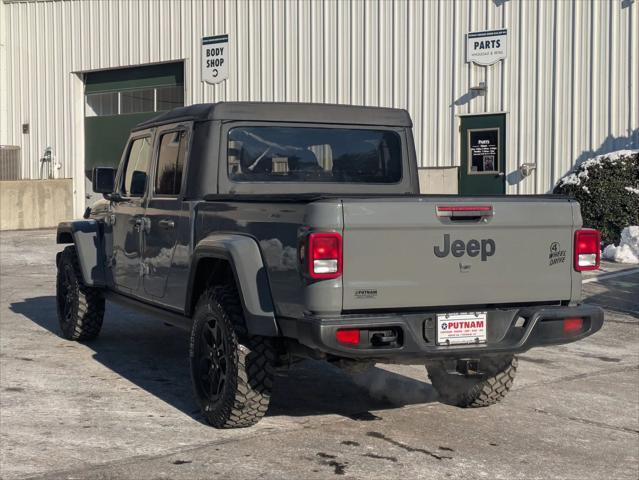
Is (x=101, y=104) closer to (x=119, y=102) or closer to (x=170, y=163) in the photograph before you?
(x=119, y=102)

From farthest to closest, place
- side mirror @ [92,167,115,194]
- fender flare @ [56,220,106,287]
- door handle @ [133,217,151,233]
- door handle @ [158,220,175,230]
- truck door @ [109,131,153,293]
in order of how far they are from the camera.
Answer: fender flare @ [56,220,106,287], side mirror @ [92,167,115,194], truck door @ [109,131,153,293], door handle @ [133,217,151,233], door handle @ [158,220,175,230]

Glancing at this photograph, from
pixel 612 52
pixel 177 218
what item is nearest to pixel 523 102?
pixel 612 52

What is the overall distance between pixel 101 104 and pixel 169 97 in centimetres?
293

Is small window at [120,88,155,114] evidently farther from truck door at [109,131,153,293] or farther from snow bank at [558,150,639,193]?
truck door at [109,131,153,293]

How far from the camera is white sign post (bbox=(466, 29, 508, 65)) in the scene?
19641mm

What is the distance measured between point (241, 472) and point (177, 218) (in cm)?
223

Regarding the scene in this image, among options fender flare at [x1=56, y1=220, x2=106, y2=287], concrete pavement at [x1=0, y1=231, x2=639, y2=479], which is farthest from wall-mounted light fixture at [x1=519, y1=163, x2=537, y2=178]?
fender flare at [x1=56, y1=220, x2=106, y2=287]

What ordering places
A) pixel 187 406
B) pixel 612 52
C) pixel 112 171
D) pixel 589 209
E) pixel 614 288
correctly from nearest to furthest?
pixel 187 406, pixel 112 171, pixel 614 288, pixel 589 209, pixel 612 52

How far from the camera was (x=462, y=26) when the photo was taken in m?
20.3

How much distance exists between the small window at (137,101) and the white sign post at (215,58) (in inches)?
85.9

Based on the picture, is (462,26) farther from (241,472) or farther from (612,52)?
(241,472)

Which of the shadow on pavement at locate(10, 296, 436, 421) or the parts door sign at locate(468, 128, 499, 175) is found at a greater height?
the parts door sign at locate(468, 128, 499, 175)

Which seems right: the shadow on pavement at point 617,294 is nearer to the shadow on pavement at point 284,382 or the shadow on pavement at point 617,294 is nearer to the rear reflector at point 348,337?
the shadow on pavement at point 284,382

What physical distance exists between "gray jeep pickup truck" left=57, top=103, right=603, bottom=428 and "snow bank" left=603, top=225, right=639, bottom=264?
28.4 ft
